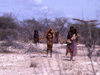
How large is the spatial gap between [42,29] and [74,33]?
19622 mm

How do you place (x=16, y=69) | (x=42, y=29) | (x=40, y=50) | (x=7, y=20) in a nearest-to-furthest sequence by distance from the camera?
(x=16, y=69)
(x=40, y=50)
(x=42, y=29)
(x=7, y=20)

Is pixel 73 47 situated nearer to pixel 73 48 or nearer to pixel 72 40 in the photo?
pixel 73 48

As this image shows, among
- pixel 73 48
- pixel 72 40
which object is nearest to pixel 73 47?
pixel 73 48

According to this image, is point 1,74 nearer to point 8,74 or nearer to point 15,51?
point 8,74

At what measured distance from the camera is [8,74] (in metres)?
8.30

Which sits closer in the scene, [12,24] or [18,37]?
[18,37]

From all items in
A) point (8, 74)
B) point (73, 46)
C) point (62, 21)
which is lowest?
point (8, 74)

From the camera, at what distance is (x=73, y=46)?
11.6m

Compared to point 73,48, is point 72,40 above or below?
above

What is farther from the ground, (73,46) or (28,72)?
(73,46)

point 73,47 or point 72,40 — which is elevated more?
point 72,40

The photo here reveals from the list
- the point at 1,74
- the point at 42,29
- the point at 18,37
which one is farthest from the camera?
the point at 42,29

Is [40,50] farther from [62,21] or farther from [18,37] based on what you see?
[62,21]

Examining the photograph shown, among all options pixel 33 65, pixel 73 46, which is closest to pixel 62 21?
pixel 73 46
